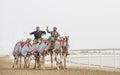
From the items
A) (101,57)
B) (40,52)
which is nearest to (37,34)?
(40,52)

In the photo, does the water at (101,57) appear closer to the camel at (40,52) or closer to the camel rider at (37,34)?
the camel at (40,52)

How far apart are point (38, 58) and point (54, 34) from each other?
92.9 inches

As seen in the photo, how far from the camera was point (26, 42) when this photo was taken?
27.1m

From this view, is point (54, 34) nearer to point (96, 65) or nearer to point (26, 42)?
point (26, 42)

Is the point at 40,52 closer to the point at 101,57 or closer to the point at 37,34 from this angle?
the point at 37,34

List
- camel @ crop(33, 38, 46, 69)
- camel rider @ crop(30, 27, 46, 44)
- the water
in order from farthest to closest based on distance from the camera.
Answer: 1. the water
2. camel rider @ crop(30, 27, 46, 44)
3. camel @ crop(33, 38, 46, 69)

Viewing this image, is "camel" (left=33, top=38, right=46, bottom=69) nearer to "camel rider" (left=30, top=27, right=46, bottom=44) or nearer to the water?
"camel rider" (left=30, top=27, right=46, bottom=44)

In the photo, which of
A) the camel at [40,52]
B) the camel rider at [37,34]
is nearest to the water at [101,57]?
the camel at [40,52]

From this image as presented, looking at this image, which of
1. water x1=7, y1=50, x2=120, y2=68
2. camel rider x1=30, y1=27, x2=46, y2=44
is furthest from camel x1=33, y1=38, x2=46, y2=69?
water x1=7, y1=50, x2=120, y2=68

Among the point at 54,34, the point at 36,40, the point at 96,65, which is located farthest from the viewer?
the point at 96,65

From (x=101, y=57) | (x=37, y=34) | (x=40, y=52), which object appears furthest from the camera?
(x=101, y=57)

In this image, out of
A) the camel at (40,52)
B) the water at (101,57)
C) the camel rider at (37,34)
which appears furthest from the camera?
the water at (101,57)

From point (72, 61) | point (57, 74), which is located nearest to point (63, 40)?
point (57, 74)

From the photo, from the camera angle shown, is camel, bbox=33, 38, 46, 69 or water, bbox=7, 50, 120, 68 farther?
water, bbox=7, 50, 120, 68
